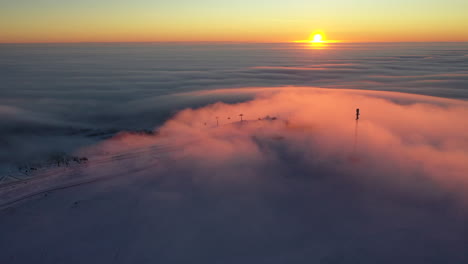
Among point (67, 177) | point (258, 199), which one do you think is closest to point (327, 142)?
point (258, 199)

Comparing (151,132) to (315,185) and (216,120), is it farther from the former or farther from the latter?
(315,185)

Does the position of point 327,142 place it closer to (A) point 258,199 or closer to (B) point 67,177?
(A) point 258,199

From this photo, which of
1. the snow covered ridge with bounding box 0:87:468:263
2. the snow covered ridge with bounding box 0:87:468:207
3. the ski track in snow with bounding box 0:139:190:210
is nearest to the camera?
the snow covered ridge with bounding box 0:87:468:263

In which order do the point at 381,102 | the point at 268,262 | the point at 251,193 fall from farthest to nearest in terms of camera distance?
the point at 381,102
the point at 251,193
the point at 268,262

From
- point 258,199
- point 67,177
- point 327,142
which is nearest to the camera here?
point 258,199

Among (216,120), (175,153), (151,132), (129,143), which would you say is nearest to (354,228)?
(175,153)

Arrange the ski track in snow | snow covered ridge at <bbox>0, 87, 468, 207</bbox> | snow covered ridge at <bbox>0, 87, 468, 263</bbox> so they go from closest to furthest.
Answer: snow covered ridge at <bbox>0, 87, 468, 263</bbox> < the ski track in snow < snow covered ridge at <bbox>0, 87, 468, 207</bbox>

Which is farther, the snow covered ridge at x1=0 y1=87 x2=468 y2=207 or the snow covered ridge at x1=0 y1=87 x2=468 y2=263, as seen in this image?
the snow covered ridge at x1=0 y1=87 x2=468 y2=207

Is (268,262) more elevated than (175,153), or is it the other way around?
(175,153)
